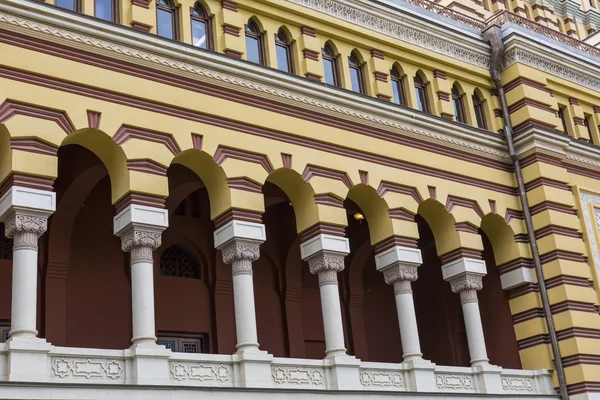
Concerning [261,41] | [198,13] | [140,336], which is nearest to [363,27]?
[261,41]

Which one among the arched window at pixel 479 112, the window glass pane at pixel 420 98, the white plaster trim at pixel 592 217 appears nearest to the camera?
the window glass pane at pixel 420 98

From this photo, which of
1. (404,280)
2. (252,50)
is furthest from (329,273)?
(252,50)

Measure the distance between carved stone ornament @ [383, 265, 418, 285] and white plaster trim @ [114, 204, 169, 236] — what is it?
5033 mm

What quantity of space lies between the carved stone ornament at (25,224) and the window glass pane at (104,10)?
4083mm

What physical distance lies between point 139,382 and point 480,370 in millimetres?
7374

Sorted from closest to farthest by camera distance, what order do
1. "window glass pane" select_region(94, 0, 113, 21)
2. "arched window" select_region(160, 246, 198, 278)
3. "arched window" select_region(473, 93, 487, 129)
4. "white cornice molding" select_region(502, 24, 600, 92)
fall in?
"window glass pane" select_region(94, 0, 113, 21) < "arched window" select_region(160, 246, 198, 278) < "arched window" select_region(473, 93, 487, 129) < "white cornice molding" select_region(502, 24, 600, 92)

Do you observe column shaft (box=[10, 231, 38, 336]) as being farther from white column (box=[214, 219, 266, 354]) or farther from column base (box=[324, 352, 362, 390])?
column base (box=[324, 352, 362, 390])

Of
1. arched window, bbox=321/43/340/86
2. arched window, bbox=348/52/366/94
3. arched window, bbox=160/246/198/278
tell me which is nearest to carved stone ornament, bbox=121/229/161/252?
arched window, bbox=160/246/198/278

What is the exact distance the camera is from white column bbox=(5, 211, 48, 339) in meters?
11.3

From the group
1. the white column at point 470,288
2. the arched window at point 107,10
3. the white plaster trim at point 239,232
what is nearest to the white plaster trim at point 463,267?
the white column at point 470,288

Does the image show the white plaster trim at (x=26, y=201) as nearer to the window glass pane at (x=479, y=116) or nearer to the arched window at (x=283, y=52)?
the arched window at (x=283, y=52)

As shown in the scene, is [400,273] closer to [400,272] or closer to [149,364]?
[400,272]

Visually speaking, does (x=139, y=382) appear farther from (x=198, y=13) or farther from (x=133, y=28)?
(x=198, y=13)

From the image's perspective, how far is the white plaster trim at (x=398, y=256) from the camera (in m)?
16.0
